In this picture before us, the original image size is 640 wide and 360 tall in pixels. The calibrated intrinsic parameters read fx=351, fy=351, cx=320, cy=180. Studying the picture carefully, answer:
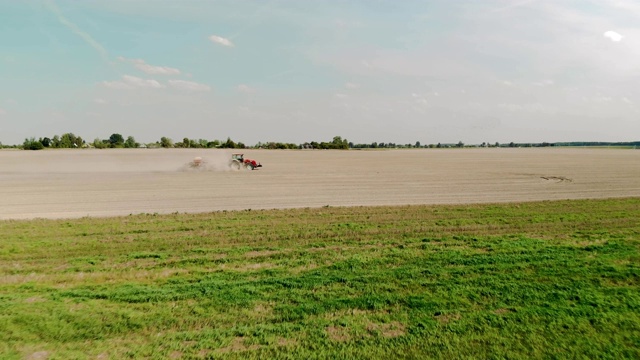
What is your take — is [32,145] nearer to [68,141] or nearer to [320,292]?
[68,141]

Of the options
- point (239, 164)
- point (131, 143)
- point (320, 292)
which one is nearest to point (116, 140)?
point (131, 143)

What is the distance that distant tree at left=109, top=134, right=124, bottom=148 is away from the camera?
4052 inches

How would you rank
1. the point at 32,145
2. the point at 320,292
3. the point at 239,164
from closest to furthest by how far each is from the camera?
the point at 320,292 → the point at 239,164 → the point at 32,145

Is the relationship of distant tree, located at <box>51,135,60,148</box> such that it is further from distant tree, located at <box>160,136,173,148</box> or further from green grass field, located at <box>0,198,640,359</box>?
green grass field, located at <box>0,198,640,359</box>

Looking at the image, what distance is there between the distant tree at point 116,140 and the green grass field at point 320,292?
104557 mm

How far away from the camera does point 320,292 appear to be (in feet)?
20.7

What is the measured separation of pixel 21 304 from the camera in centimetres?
565

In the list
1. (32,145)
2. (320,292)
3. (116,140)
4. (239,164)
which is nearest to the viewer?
(320,292)

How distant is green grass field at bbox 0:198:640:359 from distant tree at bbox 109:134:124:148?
343 feet

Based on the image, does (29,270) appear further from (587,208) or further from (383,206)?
(587,208)

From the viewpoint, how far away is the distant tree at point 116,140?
10291cm

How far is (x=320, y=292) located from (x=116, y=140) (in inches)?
4722

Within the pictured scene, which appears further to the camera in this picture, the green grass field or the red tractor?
the red tractor

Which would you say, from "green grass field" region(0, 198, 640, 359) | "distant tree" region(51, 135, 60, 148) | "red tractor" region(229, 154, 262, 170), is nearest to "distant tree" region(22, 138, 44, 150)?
"distant tree" region(51, 135, 60, 148)
